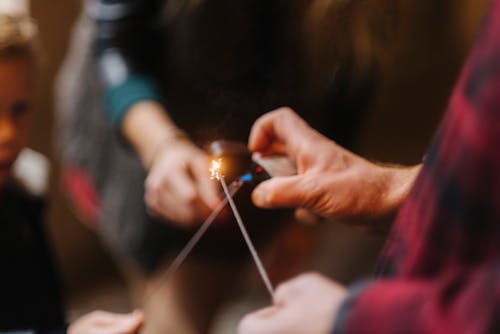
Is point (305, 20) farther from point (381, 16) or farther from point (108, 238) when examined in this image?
point (108, 238)

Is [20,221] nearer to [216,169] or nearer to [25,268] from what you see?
[25,268]

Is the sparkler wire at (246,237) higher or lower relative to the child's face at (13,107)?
lower

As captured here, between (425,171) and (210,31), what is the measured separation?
18 centimetres

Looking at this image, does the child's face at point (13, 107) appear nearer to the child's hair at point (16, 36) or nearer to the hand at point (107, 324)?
the child's hair at point (16, 36)

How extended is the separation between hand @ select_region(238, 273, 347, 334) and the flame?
8cm

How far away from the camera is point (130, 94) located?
436mm

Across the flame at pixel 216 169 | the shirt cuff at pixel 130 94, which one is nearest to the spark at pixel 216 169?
the flame at pixel 216 169

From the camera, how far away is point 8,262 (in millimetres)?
432

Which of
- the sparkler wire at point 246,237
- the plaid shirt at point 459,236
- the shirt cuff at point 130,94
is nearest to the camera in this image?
the plaid shirt at point 459,236

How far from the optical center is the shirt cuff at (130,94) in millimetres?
431

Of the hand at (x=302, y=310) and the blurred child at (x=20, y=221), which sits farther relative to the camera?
the blurred child at (x=20, y=221)

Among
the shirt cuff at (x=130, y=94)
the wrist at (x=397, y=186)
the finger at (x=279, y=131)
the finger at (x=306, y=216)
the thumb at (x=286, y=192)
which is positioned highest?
the shirt cuff at (x=130, y=94)

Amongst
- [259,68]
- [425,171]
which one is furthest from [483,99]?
[259,68]

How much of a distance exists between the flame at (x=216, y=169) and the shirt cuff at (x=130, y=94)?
4.4 inches
